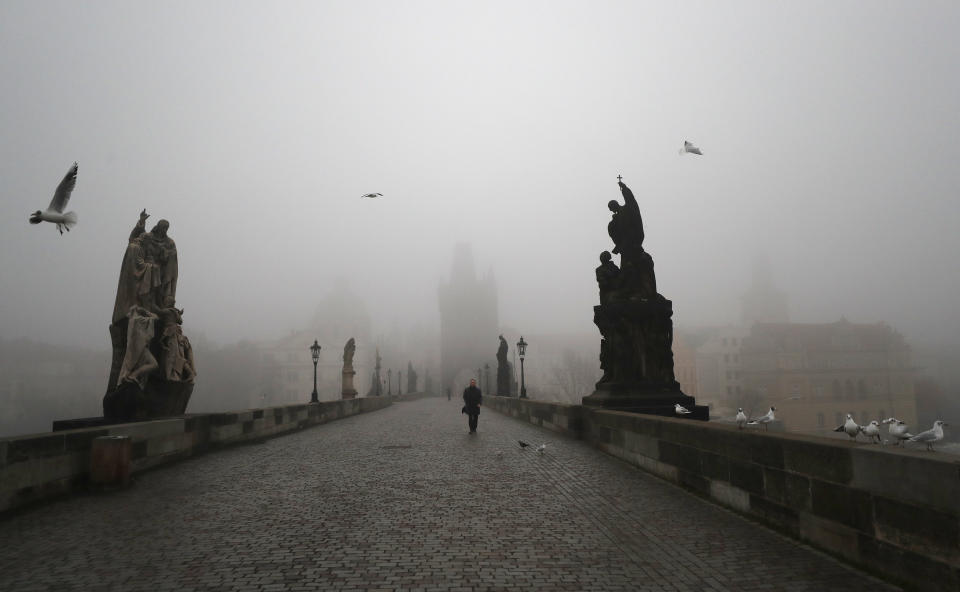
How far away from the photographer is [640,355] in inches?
471

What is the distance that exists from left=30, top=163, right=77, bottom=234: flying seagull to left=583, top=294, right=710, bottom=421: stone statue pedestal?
9346 mm

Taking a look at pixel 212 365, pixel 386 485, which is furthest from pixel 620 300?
pixel 212 365

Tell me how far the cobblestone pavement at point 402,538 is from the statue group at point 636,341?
130 inches

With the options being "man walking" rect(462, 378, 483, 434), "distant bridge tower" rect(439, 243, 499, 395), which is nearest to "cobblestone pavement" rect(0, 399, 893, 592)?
"man walking" rect(462, 378, 483, 434)

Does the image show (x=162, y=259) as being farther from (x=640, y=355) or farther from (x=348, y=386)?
(x=348, y=386)

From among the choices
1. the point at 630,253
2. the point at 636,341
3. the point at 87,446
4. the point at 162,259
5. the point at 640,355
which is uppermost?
the point at 630,253

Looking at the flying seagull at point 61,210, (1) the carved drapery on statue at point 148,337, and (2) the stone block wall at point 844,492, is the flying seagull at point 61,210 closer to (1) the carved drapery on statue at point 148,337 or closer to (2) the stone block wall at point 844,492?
(1) the carved drapery on statue at point 148,337

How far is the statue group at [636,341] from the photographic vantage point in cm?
1176

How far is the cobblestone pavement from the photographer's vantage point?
4051mm

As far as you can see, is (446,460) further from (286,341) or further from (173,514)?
(286,341)

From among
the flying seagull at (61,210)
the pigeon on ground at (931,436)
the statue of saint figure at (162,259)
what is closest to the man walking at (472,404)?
the statue of saint figure at (162,259)

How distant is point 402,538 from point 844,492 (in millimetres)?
3445

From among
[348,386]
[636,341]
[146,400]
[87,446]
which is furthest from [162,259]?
[348,386]

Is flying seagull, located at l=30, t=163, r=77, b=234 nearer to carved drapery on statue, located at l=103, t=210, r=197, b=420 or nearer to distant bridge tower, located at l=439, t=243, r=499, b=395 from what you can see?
carved drapery on statue, located at l=103, t=210, r=197, b=420
